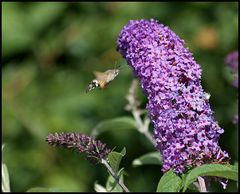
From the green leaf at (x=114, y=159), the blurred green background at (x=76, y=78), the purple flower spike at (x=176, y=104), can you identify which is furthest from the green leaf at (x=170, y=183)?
the blurred green background at (x=76, y=78)

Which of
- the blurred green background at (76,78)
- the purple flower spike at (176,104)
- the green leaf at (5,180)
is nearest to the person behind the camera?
the purple flower spike at (176,104)

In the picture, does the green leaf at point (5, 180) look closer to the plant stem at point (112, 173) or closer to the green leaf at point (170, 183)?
the plant stem at point (112, 173)

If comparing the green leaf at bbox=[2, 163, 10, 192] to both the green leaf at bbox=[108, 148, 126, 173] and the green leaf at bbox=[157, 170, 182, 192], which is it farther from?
the green leaf at bbox=[157, 170, 182, 192]

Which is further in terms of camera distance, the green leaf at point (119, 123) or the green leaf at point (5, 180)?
the green leaf at point (119, 123)

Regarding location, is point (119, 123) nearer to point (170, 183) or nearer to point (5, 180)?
point (5, 180)

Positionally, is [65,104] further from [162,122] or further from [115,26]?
[162,122]
